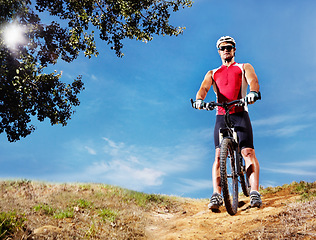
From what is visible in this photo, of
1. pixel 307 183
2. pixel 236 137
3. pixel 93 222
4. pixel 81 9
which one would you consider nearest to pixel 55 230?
pixel 93 222

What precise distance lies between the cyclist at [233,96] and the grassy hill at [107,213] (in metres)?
0.79

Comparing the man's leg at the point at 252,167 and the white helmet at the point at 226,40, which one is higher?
the white helmet at the point at 226,40

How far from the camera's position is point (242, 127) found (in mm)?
7438

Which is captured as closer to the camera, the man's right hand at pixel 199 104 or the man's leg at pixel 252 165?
the man's right hand at pixel 199 104

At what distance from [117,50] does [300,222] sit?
13477 mm

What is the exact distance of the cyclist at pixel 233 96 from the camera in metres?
7.42

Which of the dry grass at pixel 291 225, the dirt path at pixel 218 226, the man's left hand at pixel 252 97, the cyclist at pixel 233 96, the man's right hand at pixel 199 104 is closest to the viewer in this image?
the dry grass at pixel 291 225

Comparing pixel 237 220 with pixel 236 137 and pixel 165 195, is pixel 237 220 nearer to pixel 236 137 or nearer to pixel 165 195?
pixel 236 137

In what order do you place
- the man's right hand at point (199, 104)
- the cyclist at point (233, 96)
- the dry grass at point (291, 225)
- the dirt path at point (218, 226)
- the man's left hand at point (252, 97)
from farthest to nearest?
the cyclist at point (233, 96)
the man's right hand at point (199, 104)
the man's left hand at point (252, 97)
the dirt path at point (218, 226)
the dry grass at point (291, 225)

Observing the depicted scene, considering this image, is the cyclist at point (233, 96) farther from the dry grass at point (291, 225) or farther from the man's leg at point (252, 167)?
the dry grass at point (291, 225)

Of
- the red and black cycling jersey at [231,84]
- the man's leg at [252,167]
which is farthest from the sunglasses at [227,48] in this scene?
the man's leg at [252,167]

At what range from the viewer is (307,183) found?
1095 cm

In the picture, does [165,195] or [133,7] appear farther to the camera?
[133,7]

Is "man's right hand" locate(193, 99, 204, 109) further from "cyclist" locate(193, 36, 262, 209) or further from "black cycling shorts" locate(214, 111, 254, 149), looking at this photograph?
"black cycling shorts" locate(214, 111, 254, 149)
